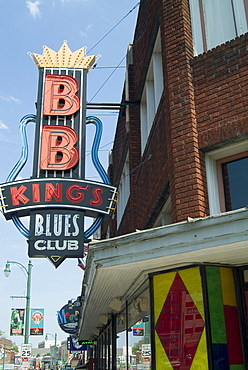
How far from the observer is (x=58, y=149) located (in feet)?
39.0

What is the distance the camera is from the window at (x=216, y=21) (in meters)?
8.63

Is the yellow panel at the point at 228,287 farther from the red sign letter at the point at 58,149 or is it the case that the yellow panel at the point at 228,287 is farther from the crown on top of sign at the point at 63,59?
the crown on top of sign at the point at 63,59

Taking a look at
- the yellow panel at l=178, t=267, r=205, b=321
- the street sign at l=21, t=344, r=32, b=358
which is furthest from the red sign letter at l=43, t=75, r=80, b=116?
the street sign at l=21, t=344, r=32, b=358

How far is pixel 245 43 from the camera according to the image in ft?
26.8

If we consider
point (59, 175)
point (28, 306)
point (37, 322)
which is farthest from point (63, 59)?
point (37, 322)

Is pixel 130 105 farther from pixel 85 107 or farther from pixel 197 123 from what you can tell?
pixel 197 123

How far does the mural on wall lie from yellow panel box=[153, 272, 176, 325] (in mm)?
3913

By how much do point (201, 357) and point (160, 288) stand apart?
1137 mm

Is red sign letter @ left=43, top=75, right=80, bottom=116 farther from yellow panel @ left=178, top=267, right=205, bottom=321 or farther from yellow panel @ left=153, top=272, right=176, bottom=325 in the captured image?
yellow panel @ left=178, top=267, right=205, bottom=321

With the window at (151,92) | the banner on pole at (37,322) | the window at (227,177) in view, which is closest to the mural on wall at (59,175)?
the window at (151,92)

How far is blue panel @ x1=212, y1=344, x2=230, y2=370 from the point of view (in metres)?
5.77

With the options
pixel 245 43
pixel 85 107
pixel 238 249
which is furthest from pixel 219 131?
pixel 85 107

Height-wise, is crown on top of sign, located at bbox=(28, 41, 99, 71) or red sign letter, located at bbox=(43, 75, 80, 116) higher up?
crown on top of sign, located at bbox=(28, 41, 99, 71)

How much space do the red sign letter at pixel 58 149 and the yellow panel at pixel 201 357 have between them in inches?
263
